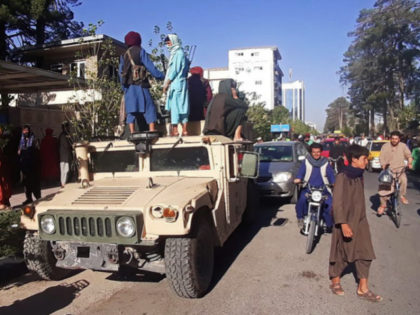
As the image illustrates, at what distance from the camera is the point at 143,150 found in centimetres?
482

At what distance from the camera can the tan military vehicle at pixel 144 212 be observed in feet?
11.8

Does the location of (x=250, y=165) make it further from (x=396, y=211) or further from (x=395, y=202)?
(x=395, y=202)

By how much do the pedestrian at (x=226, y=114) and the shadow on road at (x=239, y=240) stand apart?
1.68 metres

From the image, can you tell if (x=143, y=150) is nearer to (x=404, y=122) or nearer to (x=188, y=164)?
(x=188, y=164)

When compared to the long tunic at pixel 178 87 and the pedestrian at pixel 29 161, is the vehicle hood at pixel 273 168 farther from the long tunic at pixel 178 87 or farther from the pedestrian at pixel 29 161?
the pedestrian at pixel 29 161

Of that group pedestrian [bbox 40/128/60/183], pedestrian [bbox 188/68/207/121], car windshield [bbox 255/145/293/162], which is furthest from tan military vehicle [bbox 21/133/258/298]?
pedestrian [bbox 40/128/60/183]

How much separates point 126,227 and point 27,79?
9.97m

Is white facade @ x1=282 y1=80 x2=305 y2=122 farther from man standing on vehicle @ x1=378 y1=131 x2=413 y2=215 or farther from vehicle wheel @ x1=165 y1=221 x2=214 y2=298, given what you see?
vehicle wheel @ x1=165 y1=221 x2=214 y2=298

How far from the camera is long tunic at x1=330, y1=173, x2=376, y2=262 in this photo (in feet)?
12.6

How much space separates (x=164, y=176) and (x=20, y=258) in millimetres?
2357

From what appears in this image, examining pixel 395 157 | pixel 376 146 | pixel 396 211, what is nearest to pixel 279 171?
pixel 395 157

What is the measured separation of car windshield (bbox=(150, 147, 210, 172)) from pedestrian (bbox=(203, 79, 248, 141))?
1695 mm

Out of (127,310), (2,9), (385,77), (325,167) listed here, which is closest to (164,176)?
(127,310)

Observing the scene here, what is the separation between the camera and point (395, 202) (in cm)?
718
